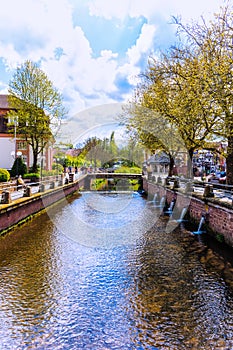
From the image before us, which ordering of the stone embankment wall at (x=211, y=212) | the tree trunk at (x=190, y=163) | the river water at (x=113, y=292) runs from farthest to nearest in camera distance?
the tree trunk at (x=190, y=163) → the stone embankment wall at (x=211, y=212) → the river water at (x=113, y=292)

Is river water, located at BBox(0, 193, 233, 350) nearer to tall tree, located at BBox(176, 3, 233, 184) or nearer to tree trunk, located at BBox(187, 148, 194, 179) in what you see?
tall tree, located at BBox(176, 3, 233, 184)

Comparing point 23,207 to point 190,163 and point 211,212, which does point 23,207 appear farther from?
point 190,163

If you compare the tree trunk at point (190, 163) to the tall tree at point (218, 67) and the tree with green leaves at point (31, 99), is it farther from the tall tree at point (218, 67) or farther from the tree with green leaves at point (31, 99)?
the tree with green leaves at point (31, 99)

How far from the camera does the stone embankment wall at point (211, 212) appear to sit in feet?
40.1

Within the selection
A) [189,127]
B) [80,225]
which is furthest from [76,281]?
[189,127]

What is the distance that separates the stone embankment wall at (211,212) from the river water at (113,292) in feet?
2.82

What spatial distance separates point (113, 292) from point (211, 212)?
7763 millimetres

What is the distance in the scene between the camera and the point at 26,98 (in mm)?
34688

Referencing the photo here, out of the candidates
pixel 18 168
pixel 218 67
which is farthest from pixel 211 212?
pixel 18 168

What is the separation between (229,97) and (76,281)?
38.1 ft

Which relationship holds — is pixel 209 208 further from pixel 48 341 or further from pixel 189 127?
pixel 48 341

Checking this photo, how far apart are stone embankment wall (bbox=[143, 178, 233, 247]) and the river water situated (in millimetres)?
858

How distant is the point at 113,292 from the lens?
809 centimetres

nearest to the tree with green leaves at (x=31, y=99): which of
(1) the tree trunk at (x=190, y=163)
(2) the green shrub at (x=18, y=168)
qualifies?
(2) the green shrub at (x=18, y=168)
